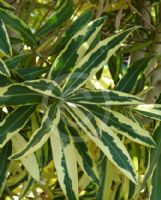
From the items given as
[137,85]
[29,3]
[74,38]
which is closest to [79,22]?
[74,38]

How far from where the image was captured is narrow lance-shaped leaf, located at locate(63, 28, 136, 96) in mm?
722

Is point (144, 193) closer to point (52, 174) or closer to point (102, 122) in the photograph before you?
point (52, 174)

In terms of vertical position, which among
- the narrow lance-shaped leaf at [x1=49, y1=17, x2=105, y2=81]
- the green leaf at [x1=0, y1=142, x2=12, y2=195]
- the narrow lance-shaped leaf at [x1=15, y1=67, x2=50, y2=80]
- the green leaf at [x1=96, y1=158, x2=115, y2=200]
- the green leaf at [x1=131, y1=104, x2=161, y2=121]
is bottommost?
the green leaf at [x1=96, y1=158, x2=115, y2=200]

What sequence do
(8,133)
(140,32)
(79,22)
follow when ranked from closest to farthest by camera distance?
(8,133) < (79,22) < (140,32)

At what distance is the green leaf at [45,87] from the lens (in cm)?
69

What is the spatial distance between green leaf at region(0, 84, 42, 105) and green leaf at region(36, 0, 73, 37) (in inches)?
6.6

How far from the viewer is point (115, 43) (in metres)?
0.76

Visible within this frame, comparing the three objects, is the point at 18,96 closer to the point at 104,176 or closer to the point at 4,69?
the point at 4,69

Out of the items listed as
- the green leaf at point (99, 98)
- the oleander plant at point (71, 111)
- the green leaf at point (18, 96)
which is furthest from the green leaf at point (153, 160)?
the green leaf at point (18, 96)

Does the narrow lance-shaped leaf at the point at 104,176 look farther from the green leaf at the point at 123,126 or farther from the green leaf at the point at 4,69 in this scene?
the green leaf at the point at 4,69

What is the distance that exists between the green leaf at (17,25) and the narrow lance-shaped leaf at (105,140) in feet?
0.51

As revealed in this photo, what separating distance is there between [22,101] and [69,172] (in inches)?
5.2

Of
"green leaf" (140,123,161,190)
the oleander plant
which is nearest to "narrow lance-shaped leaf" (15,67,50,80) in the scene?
the oleander plant

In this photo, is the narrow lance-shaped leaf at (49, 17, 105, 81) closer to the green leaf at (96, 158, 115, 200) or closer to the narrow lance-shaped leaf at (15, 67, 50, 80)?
the narrow lance-shaped leaf at (15, 67, 50, 80)
